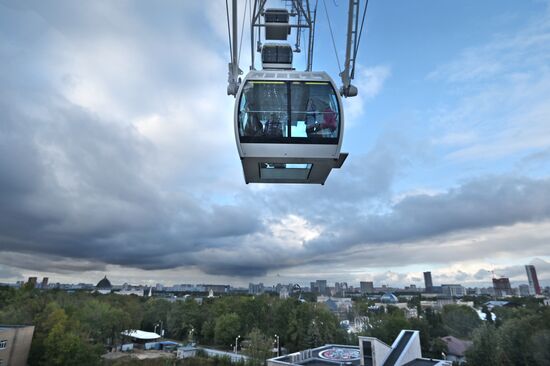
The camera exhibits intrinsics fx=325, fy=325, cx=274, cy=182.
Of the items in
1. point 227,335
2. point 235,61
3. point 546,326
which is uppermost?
point 235,61

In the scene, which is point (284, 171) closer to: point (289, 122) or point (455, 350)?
point (289, 122)

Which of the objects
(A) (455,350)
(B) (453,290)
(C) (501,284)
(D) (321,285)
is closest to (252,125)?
(A) (455,350)

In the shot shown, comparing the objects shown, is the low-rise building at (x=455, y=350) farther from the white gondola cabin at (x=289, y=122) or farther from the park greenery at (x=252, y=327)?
the white gondola cabin at (x=289, y=122)

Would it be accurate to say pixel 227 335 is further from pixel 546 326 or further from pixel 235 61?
pixel 235 61

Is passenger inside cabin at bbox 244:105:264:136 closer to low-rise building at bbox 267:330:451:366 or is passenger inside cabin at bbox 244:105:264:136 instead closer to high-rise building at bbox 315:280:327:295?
low-rise building at bbox 267:330:451:366

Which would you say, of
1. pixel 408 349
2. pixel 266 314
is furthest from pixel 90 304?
pixel 408 349

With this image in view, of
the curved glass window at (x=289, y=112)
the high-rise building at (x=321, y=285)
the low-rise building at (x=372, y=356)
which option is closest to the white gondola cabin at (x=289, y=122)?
the curved glass window at (x=289, y=112)

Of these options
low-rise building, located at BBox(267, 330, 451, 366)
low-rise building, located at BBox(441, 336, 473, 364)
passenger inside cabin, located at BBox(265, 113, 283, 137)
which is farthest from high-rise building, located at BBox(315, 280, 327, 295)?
passenger inside cabin, located at BBox(265, 113, 283, 137)
